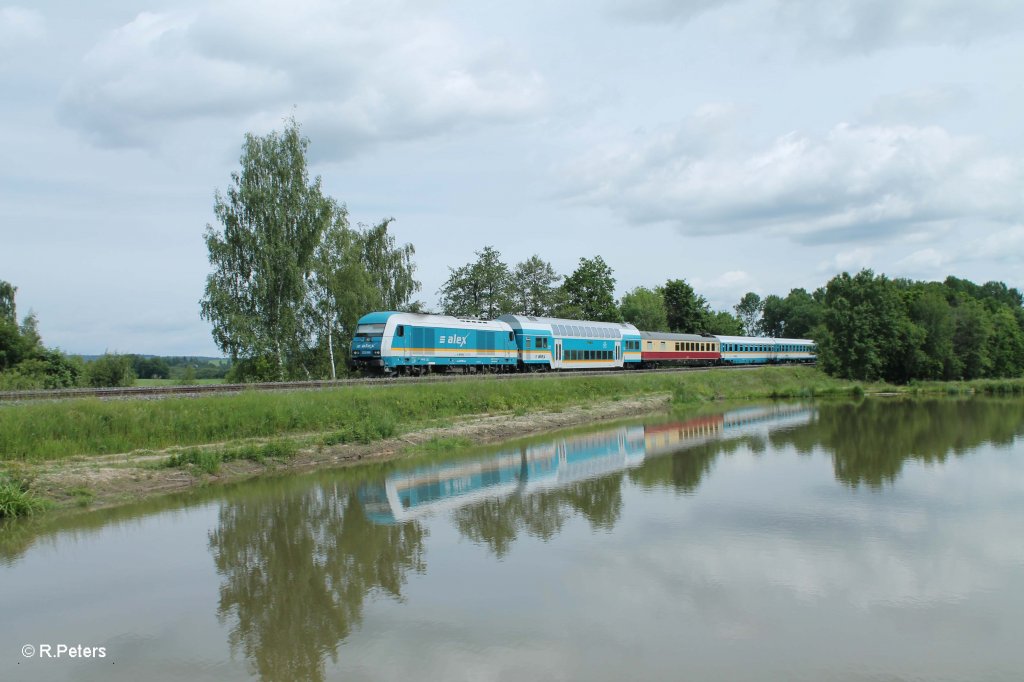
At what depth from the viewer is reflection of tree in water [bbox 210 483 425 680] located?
897 centimetres

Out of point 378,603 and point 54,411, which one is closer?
point 378,603

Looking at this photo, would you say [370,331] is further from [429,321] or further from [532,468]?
[532,468]

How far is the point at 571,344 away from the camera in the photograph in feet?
165

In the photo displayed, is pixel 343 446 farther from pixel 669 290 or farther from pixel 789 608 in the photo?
pixel 669 290

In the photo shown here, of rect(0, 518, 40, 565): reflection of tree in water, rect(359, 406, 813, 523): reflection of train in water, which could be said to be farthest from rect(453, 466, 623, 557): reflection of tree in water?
rect(0, 518, 40, 565): reflection of tree in water

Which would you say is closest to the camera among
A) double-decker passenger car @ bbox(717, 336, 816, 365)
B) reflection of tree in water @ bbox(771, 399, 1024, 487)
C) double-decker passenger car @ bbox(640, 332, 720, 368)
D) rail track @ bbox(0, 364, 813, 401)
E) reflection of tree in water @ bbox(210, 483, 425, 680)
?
reflection of tree in water @ bbox(210, 483, 425, 680)

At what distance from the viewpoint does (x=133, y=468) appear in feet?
58.3

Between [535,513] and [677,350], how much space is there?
159 feet

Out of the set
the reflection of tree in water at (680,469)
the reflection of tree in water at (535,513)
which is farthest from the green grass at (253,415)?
Result: the reflection of tree in water at (680,469)

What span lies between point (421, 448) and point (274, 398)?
505 cm

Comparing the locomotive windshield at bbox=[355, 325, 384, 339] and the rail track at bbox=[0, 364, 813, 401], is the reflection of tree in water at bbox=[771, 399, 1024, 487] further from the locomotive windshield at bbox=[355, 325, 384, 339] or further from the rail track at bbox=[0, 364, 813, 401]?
the locomotive windshield at bbox=[355, 325, 384, 339]

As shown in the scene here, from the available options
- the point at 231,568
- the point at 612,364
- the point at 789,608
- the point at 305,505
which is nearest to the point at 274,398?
the point at 305,505

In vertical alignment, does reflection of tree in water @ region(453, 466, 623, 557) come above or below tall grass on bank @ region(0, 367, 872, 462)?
below

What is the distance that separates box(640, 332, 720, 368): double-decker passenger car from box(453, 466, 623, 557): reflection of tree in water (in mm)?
41470
